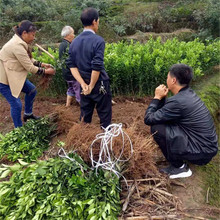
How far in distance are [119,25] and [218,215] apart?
8.01 m

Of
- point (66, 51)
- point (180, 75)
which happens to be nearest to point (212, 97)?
point (180, 75)

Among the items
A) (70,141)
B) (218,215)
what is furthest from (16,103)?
(218,215)

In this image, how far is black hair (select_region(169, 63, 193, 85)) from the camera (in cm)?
265

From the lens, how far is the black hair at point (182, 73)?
104 inches

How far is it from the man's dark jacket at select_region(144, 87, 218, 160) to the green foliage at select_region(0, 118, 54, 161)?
1705mm

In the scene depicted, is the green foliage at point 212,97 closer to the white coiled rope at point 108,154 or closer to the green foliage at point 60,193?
the white coiled rope at point 108,154

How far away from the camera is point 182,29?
→ 28.7 feet

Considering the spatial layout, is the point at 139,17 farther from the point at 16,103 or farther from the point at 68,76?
the point at 16,103

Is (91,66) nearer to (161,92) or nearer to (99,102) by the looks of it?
(99,102)

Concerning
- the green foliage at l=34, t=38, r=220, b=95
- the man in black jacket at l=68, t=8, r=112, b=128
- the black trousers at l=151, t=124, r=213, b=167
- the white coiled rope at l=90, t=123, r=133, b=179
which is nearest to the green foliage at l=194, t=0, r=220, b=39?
the green foliage at l=34, t=38, r=220, b=95

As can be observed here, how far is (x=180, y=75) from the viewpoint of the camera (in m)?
2.67

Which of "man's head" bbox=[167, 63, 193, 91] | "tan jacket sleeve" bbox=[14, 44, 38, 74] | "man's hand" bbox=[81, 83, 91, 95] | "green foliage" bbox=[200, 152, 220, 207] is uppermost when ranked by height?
"tan jacket sleeve" bbox=[14, 44, 38, 74]

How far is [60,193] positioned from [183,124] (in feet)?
5.13

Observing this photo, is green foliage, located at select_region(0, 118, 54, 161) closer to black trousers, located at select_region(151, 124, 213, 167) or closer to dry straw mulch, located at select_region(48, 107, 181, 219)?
dry straw mulch, located at select_region(48, 107, 181, 219)
